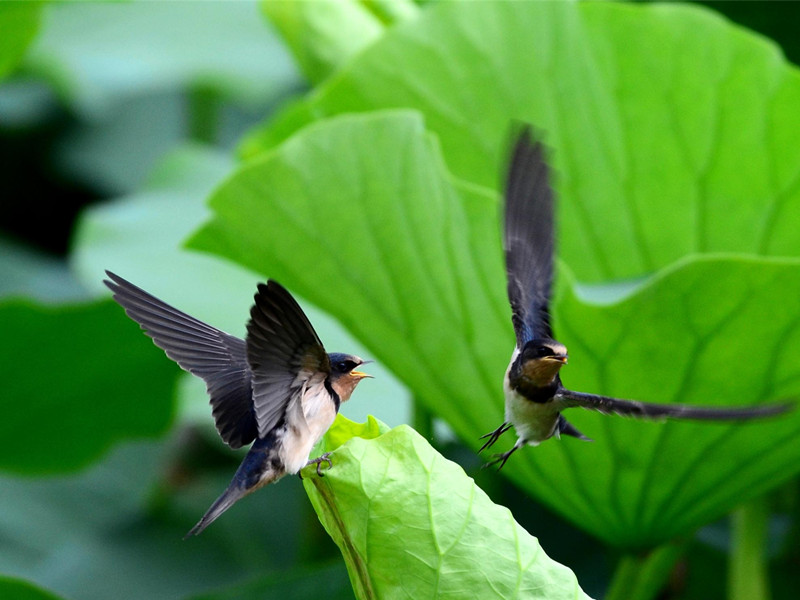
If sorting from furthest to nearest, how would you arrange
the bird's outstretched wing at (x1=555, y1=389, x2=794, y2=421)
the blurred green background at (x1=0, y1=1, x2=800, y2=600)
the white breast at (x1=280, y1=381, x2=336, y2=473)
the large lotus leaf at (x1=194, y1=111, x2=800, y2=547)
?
the blurred green background at (x1=0, y1=1, x2=800, y2=600) < the large lotus leaf at (x1=194, y1=111, x2=800, y2=547) < the white breast at (x1=280, y1=381, x2=336, y2=473) < the bird's outstretched wing at (x1=555, y1=389, x2=794, y2=421)

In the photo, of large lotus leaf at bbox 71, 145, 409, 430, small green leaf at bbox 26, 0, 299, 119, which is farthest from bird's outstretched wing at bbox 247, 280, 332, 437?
small green leaf at bbox 26, 0, 299, 119

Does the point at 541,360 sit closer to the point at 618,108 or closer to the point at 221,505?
the point at 221,505

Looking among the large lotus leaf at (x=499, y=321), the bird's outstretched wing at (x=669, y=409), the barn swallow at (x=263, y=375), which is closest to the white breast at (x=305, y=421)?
the barn swallow at (x=263, y=375)

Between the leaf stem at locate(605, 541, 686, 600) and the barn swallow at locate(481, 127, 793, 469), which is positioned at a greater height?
the barn swallow at locate(481, 127, 793, 469)

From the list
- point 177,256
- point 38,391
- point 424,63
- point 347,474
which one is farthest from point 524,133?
point 177,256

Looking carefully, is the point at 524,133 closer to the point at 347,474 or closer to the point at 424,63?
the point at 347,474

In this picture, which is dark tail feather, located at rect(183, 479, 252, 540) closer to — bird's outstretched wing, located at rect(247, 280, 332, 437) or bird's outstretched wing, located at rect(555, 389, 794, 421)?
bird's outstretched wing, located at rect(247, 280, 332, 437)
